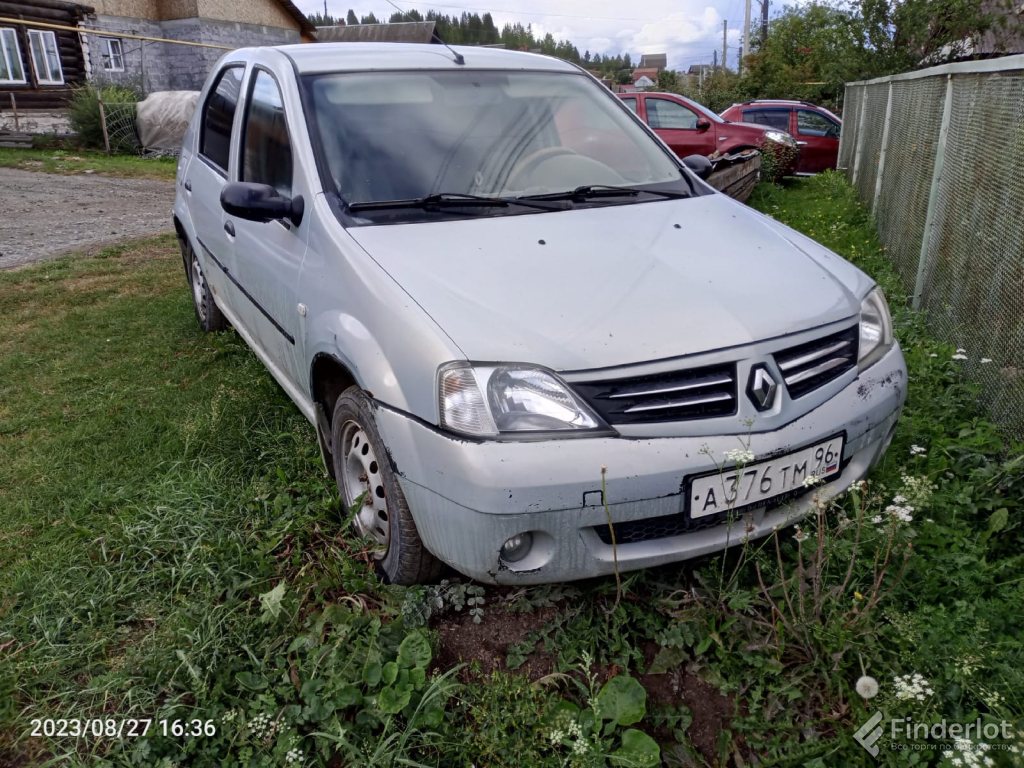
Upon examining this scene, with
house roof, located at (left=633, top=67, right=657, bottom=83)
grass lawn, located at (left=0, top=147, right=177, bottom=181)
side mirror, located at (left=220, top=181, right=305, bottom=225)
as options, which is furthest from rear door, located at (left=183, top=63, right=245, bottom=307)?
house roof, located at (left=633, top=67, right=657, bottom=83)

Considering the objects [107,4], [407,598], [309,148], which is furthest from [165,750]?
[107,4]

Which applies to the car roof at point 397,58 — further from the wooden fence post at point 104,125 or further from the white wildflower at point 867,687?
the wooden fence post at point 104,125

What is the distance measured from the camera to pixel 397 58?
3293 mm

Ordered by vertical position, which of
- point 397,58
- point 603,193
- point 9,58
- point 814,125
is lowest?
point 814,125

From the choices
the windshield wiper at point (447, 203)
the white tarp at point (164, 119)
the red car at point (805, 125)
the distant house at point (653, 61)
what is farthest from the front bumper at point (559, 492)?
the distant house at point (653, 61)

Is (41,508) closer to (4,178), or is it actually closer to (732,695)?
(732,695)

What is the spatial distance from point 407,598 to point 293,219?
1.43 meters

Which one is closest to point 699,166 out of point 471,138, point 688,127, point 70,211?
point 471,138

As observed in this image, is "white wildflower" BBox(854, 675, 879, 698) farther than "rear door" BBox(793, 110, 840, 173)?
No

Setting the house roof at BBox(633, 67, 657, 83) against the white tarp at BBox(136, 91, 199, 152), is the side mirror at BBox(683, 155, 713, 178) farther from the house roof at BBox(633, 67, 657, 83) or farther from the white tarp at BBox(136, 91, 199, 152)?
the house roof at BBox(633, 67, 657, 83)

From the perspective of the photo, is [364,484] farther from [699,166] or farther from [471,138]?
[699,166]

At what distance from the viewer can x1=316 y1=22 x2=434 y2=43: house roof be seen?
35000 mm

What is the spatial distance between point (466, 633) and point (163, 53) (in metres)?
25.3

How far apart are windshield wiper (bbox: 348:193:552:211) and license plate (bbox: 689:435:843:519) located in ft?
4.19
